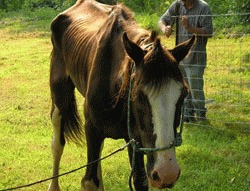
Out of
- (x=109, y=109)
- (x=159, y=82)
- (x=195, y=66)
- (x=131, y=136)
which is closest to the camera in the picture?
(x=159, y=82)

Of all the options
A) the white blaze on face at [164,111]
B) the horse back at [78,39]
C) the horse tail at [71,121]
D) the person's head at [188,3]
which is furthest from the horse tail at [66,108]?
the person's head at [188,3]

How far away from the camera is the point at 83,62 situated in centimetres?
426

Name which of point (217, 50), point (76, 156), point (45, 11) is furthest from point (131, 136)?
point (45, 11)

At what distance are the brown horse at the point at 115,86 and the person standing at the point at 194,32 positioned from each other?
5.34 ft

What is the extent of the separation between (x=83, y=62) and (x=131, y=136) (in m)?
1.34

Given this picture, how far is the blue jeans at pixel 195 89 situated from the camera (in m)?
6.68

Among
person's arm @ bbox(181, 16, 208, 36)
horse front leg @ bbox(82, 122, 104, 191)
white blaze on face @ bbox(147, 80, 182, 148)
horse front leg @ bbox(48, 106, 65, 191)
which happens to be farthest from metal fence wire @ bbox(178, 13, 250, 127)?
white blaze on face @ bbox(147, 80, 182, 148)

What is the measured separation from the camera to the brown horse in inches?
108

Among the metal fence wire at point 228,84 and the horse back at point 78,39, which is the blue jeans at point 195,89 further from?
the horse back at point 78,39

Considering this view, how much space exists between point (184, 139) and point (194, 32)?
152cm

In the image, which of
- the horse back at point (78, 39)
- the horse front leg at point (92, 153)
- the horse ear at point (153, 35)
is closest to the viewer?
the horse ear at point (153, 35)

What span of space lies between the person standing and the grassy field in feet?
1.06

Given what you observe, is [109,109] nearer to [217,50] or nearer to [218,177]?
[218,177]

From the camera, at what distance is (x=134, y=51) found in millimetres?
2916
